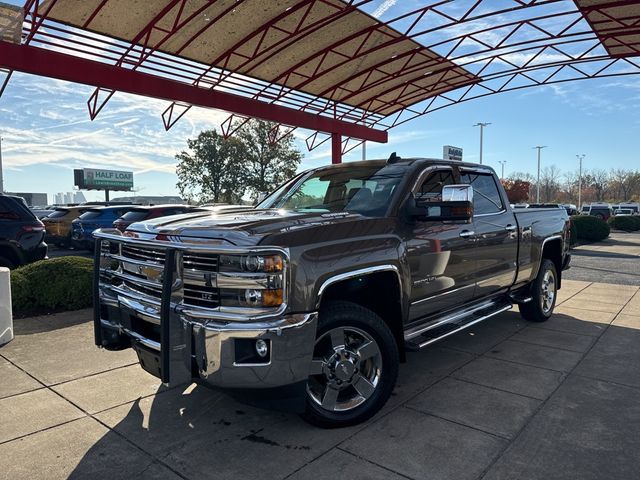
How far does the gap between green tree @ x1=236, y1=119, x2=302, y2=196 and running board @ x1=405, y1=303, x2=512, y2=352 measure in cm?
3279

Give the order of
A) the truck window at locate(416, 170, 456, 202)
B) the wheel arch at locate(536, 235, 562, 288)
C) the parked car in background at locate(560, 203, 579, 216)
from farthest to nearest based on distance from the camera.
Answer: the parked car in background at locate(560, 203, 579, 216) → the wheel arch at locate(536, 235, 562, 288) → the truck window at locate(416, 170, 456, 202)

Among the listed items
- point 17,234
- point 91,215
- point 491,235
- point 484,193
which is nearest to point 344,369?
point 491,235

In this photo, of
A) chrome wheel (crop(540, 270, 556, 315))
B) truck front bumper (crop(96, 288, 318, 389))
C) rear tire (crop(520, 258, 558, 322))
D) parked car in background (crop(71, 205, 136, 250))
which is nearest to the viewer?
truck front bumper (crop(96, 288, 318, 389))

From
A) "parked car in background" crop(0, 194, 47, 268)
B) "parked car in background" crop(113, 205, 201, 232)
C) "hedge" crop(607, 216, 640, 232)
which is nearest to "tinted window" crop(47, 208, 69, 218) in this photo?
"parked car in background" crop(113, 205, 201, 232)

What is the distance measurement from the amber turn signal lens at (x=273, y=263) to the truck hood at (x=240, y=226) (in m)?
0.12

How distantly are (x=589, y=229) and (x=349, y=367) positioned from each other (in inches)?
779

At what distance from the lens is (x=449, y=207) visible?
3.71 metres

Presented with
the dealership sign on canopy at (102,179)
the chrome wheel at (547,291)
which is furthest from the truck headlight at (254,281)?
the dealership sign on canopy at (102,179)

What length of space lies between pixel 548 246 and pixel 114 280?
5589 millimetres

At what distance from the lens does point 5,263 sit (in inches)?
320

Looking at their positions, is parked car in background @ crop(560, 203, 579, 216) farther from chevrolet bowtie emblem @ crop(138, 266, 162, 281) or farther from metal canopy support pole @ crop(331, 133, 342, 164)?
metal canopy support pole @ crop(331, 133, 342, 164)

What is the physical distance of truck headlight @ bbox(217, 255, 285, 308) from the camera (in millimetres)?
2877

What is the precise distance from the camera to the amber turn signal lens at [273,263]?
288 cm

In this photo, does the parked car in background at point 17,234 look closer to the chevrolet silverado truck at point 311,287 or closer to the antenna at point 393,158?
the chevrolet silverado truck at point 311,287
